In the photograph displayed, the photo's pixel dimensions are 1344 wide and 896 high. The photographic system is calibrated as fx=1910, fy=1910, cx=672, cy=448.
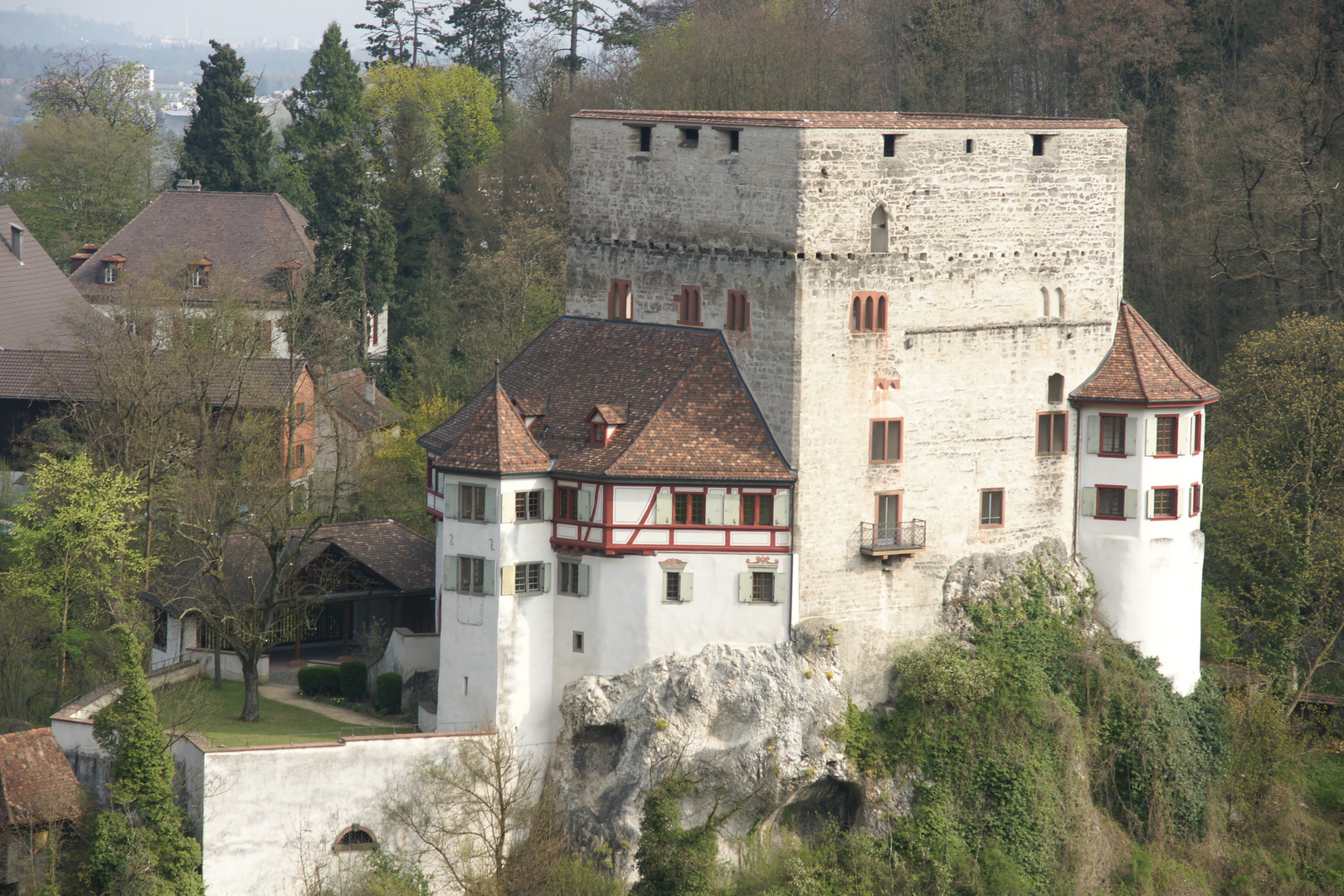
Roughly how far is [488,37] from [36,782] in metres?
66.3

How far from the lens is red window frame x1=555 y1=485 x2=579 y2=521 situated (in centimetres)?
4919

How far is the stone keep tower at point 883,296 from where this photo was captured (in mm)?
48938

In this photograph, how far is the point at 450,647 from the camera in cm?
5009

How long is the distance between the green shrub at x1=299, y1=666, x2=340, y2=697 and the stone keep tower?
516 inches

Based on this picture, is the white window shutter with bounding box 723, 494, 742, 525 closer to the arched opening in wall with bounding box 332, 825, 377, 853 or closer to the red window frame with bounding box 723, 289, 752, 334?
the red window frame with bounding box 723, 289, 752, 334

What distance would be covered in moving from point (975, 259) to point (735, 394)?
7540 mm

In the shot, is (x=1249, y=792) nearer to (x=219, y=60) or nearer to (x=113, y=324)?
(x=113, y=324)

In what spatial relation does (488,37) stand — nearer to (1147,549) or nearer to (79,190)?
(79,190)

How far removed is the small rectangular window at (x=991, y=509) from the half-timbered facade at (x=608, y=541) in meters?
6.36

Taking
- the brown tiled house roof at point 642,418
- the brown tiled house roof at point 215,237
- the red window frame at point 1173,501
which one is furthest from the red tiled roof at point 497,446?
the brown tiled house roof at point 215,237

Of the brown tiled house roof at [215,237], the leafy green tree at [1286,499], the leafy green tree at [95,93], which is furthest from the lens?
the leafy green tree at [95,93]

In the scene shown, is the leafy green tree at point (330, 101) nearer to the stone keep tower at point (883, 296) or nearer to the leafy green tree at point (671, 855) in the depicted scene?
the stone keep tower at point (883, 296)

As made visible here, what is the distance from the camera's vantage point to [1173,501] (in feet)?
176

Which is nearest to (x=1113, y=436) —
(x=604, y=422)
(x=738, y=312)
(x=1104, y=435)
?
(x=1104, y=435)
